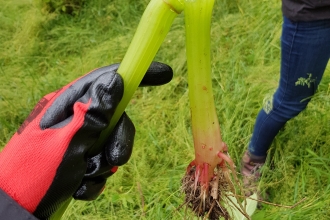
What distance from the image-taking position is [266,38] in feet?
8.73

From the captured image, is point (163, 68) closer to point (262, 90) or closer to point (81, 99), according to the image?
point (81, 99)

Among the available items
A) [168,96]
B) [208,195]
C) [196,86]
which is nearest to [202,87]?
[196,86]

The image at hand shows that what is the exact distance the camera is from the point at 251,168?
1.98m

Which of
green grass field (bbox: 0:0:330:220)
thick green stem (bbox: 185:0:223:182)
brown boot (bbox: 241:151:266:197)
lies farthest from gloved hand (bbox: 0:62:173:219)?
brown boot (bbox: 241:151:266:197)

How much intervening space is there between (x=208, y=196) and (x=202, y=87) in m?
0.35

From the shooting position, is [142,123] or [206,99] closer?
[206,99]

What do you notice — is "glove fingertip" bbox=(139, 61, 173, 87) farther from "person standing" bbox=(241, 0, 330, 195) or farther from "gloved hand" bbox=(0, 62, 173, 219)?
"person standing" bbox=(241, 0, 330, 195)

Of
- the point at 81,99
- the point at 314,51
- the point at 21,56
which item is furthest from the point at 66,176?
the point at 21,56

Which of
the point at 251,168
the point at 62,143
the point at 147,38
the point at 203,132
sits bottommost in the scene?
the point at 251,168

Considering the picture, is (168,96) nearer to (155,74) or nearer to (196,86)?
(155,74)

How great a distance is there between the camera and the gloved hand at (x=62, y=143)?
938mm

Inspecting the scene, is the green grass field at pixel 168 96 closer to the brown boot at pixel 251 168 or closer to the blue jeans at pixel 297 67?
the brown boot at pixel 251 168

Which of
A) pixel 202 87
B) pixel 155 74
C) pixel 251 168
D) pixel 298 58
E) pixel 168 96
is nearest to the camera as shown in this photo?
pixel 202 87

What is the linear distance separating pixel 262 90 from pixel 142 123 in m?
0.75
